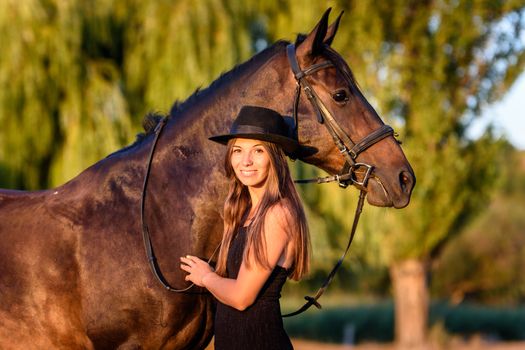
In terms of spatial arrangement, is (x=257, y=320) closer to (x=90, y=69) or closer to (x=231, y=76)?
(x=231, y=76)

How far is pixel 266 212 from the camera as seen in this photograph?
288 cm

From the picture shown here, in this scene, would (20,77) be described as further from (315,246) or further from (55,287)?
(55,287)

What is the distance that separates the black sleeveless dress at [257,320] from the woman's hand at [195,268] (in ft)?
0.39

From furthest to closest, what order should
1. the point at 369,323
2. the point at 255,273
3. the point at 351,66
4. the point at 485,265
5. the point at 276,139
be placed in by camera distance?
the point at 485,265 → the point at 369,323 → the point at 351,66 → the point at 276,139 → the point at 255,273

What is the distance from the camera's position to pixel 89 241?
3182 mm

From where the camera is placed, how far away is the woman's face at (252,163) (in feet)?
9.77

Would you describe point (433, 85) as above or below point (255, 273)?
above

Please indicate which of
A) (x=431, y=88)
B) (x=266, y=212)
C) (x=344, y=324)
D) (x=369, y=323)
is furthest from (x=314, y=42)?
(x=369, y=323)

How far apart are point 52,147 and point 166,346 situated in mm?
7231

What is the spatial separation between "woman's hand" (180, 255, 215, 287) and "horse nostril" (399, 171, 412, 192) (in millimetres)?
858

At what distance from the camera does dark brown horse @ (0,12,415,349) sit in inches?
124

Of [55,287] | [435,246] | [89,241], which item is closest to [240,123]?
[89,241]

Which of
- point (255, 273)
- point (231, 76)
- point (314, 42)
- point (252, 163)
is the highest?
point (314, 42)

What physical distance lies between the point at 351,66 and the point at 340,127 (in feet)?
26.5
